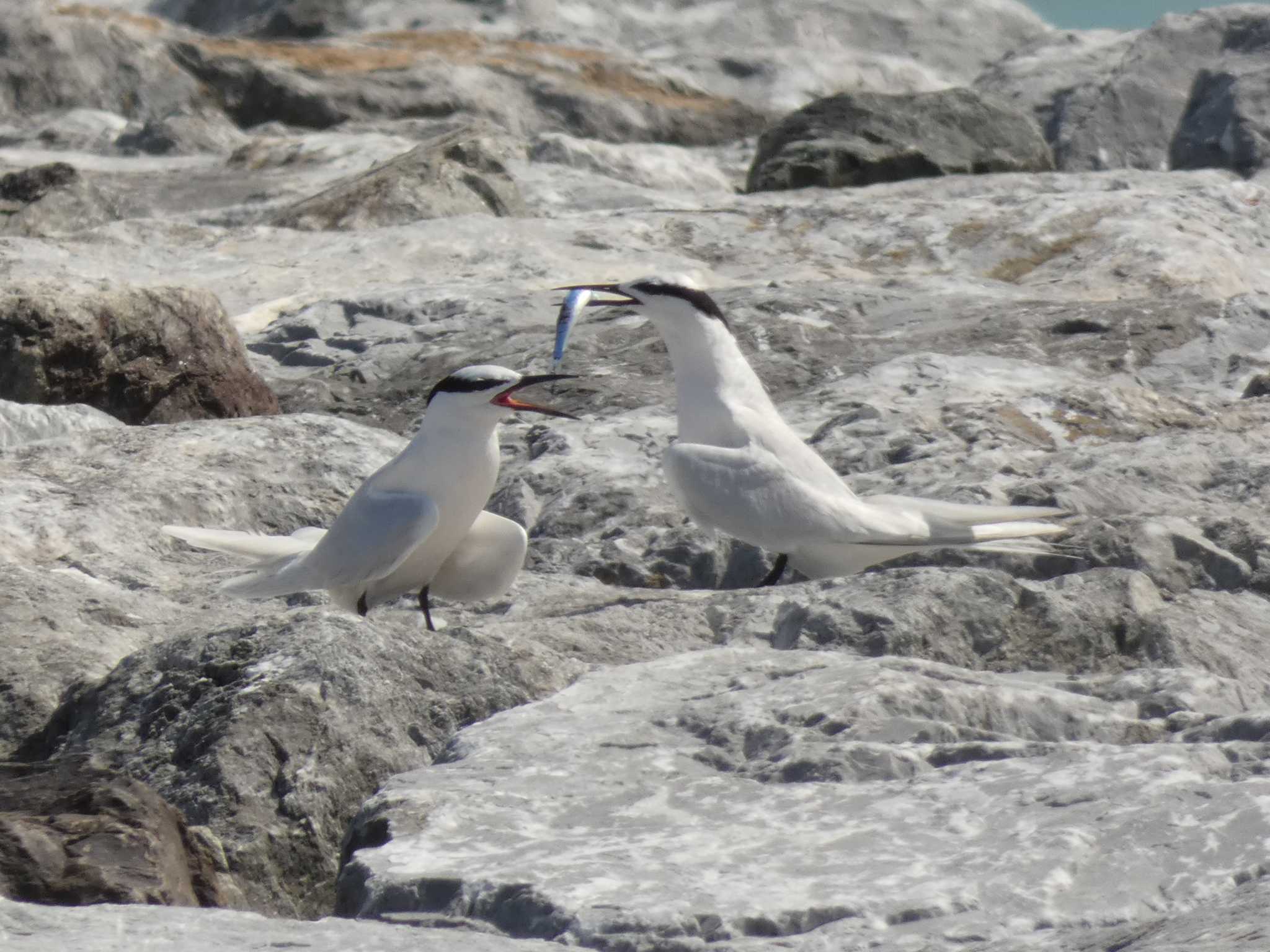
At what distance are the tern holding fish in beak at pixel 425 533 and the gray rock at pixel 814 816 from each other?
167 centimetres

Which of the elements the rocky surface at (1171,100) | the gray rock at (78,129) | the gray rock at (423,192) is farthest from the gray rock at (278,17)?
the gray rock at (423,192)

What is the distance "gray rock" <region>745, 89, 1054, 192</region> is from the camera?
12.2 m

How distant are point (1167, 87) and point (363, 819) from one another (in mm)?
15378

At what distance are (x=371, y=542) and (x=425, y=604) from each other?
0.31 m

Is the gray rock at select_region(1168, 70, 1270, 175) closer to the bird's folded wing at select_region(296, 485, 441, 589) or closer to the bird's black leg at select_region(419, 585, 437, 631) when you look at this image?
the bird's black leg at select_region(419, 585, 437, 631)

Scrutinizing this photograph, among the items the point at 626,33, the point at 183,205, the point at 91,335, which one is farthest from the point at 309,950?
the point at 626,33

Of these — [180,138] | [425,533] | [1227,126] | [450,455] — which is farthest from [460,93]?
[425,533]

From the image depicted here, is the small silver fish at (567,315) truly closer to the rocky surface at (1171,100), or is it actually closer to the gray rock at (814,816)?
the gray rock at (814,816)

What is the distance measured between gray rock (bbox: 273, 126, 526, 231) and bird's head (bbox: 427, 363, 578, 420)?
4.69 m

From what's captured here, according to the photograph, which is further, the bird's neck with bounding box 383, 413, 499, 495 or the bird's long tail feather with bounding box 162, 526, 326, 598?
the bird's neck with bounding box 383, 413, 499, 495

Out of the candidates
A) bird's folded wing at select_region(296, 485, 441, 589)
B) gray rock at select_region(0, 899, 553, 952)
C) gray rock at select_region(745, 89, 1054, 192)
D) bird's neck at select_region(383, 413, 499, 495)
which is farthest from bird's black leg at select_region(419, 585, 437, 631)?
gray rock at select_region(745, 89, 1054, 192)

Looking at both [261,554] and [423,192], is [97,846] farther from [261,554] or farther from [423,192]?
[423,192]

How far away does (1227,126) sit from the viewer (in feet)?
48.6

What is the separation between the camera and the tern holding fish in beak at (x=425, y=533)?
5043 millimetres
